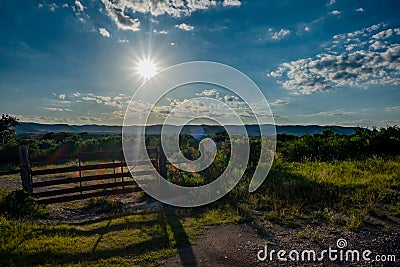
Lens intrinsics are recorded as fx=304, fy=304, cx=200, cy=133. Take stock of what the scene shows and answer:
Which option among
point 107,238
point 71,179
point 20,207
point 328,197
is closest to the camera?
point 107,238

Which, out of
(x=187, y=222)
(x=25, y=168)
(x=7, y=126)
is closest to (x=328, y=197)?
(x=187, y=222)

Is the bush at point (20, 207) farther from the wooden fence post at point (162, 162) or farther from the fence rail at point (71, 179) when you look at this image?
the wooden fence post at point (162, 162)

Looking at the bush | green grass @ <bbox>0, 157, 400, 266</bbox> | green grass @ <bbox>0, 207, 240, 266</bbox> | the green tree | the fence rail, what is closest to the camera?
green grass @ <bbox>0, 207, 240, 266</bbox>

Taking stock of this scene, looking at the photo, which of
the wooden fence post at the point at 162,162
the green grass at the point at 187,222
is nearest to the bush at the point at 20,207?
the green grass at the point at 187,222

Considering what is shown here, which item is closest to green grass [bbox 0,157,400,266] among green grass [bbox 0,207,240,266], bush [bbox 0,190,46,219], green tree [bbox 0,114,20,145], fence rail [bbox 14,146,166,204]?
green grass [bbox 0,207,240,266]

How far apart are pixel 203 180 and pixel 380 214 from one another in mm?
5926

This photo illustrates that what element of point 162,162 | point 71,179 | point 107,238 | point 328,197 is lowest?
point 107,238

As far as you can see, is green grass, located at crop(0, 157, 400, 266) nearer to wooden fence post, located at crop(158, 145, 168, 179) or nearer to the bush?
the bush

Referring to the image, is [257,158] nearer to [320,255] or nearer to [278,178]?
[278,178]

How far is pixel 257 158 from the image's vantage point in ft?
58.0

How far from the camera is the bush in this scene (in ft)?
28.7

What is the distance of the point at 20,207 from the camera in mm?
9016

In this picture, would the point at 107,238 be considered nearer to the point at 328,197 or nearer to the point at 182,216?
the point at 182,216

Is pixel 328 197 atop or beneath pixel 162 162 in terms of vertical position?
beneath
